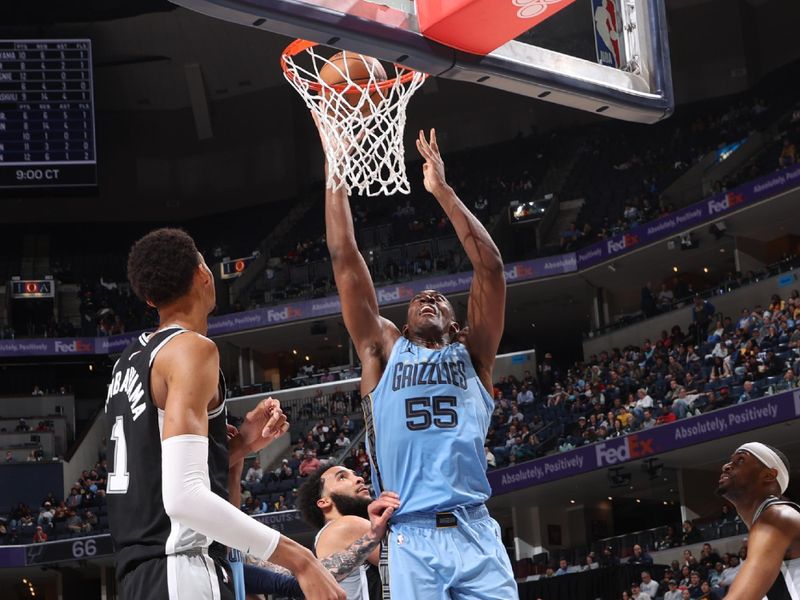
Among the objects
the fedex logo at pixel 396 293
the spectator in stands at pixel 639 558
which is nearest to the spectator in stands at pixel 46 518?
the fedex logo at pixel 396 293

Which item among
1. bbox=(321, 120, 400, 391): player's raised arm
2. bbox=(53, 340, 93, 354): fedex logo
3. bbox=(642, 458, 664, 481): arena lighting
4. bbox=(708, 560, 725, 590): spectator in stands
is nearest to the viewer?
bbox=(321, 120, 400, 391): player's raised arm

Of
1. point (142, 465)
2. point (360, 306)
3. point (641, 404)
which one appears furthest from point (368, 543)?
point (641, 404)

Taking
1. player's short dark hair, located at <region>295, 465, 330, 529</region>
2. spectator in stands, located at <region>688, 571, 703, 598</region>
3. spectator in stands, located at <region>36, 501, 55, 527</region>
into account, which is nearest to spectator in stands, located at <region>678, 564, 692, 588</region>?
spectator in stands, located at <region>688, 571, 703, 598</region>

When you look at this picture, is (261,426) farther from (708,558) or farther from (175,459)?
(708,558)

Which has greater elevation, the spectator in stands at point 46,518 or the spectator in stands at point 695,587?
the spectator in stands at point 46,518

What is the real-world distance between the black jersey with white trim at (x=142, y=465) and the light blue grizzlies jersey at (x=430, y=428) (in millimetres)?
1596

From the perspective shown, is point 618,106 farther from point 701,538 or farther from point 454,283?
point 454,283

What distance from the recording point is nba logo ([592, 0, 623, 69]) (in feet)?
18.2

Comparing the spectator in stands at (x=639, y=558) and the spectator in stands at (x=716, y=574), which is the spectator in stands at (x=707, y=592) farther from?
the spectator in stands at (x=639, y=558)

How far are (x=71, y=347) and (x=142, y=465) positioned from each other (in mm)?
29267

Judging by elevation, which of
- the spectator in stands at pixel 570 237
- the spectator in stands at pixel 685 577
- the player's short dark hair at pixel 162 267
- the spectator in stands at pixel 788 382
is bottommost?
the spectator in stands at pixel 685 577

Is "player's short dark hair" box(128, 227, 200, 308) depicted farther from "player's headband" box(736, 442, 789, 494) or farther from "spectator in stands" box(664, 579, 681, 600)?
"spectator in stands" box(664, 579, 681, 600)

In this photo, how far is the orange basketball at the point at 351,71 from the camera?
20.2ft

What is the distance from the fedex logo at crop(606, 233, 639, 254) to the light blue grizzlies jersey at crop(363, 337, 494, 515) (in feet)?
71.7
